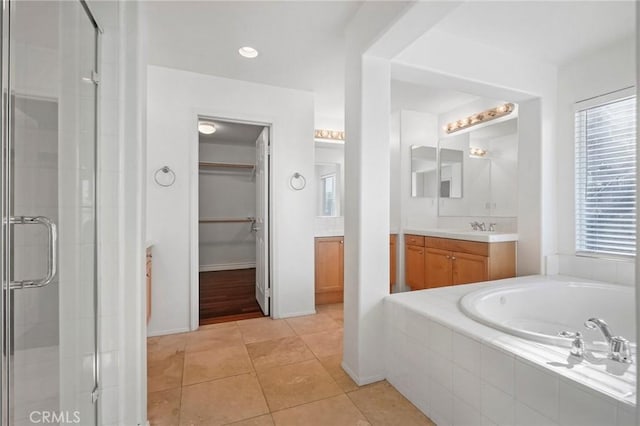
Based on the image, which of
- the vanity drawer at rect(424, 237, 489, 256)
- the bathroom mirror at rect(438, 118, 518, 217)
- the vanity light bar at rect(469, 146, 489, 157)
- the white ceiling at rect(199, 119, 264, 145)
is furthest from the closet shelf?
the vanity light bar at rect(469, 146, 489, 157)

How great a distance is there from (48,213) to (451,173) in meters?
3.89

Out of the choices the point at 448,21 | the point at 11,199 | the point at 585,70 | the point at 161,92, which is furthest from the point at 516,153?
the point at 11,199

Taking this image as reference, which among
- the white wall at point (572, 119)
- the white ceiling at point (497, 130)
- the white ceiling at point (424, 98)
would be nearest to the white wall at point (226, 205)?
the white ceiling at point (424, 98)

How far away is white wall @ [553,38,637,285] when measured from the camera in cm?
223

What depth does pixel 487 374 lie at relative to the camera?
4.18ft

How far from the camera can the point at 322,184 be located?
4.11m

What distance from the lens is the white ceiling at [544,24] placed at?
1.83 meters

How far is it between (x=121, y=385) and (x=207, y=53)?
7.78ft

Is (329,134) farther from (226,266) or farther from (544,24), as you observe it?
(226,266)

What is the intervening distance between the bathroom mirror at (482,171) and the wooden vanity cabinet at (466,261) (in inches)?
26.8

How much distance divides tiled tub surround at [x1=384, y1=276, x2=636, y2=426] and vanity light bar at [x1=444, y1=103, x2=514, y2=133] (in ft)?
7.54

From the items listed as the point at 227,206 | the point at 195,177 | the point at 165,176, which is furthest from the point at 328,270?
the point at 227,206

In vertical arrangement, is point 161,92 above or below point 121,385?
above

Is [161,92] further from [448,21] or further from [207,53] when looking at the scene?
[448,21]
